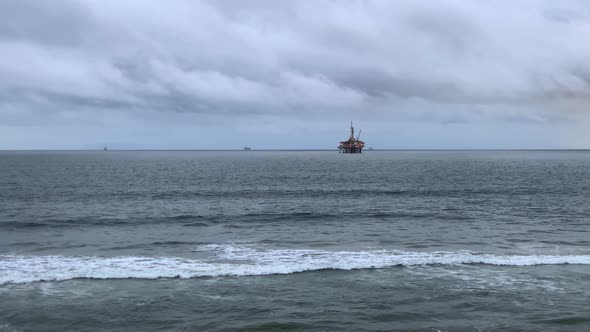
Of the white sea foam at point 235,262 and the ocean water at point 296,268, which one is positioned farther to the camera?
the white sea foam at point 235,262

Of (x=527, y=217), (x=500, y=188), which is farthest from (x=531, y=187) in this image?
(x=527, y=217)

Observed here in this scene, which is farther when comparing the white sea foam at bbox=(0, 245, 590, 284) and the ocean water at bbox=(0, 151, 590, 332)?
the white sea foam at bbox=(0, 245, 590, 284)

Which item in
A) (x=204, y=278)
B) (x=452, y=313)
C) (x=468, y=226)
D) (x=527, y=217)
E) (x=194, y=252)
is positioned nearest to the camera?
(x=452, y=313)

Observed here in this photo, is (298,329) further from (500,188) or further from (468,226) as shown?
(500,188)

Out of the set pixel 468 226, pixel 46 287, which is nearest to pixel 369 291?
pixel 46 287

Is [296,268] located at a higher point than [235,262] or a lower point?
higher

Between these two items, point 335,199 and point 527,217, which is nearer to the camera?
point 527,217

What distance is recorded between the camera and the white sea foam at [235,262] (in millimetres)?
22719

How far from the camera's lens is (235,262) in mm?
25359

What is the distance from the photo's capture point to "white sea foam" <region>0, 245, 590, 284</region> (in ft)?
74.5

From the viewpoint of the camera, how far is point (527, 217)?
41688mm

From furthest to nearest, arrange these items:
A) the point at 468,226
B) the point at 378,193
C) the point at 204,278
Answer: the point at 378,193, the point at 468,226, the point at 204,278

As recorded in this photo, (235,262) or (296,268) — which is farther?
(235,262)

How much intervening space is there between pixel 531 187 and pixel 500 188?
4.72 m
